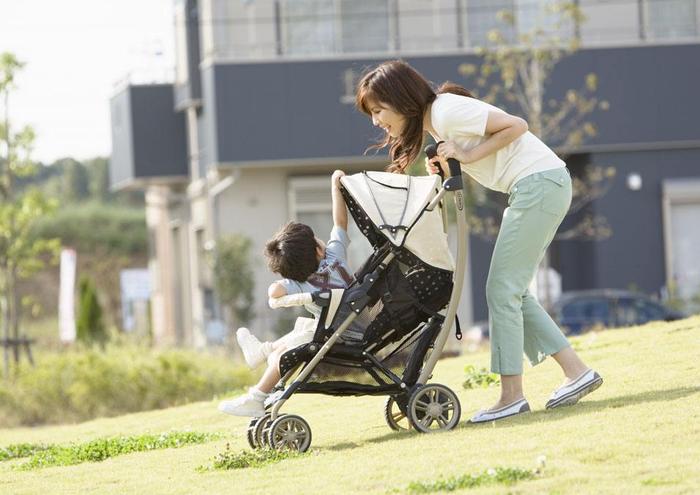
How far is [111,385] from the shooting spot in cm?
1820

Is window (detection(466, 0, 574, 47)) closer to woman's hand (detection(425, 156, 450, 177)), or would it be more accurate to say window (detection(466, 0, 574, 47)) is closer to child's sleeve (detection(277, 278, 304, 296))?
woman's hand (detection(425, 156, 450, 177))

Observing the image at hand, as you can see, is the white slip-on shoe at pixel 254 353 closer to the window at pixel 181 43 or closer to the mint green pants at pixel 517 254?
the mint green pants at pixel 517 254

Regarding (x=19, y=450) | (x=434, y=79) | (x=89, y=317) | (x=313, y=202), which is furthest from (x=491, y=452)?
(x=89, y=317)

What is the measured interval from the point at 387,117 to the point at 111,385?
1097 cm

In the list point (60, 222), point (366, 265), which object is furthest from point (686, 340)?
point (60, 222)

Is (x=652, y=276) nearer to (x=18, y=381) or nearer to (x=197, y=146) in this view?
(x=197, y=146)

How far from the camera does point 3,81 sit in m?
24.1

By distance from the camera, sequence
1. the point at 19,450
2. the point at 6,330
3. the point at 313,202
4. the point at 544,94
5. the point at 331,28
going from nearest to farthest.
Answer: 1. the point at 19,450
2. the point at 6,330
3. the point at 544,94
4. the point at 331,28
5. the point at 313,202

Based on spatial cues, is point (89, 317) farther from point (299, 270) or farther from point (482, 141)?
point (482, 141)

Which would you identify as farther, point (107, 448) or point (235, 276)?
point (235, 276)

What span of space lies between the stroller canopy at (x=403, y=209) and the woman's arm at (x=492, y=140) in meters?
0.18

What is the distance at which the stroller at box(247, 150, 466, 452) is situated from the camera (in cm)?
789

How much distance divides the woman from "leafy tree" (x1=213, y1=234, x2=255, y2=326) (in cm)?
2153

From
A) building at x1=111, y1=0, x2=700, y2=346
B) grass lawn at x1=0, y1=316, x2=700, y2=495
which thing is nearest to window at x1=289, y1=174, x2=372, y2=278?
building at x1=111, y1=0, x2=700, y2=346
